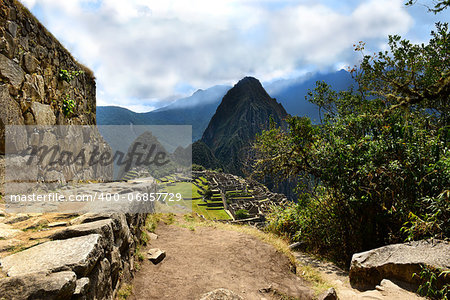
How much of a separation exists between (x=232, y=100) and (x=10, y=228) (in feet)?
509

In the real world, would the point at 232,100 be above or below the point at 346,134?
above

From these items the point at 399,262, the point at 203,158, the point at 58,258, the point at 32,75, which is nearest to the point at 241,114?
the point at 203,158

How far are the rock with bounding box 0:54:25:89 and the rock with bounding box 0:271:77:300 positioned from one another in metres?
4.46

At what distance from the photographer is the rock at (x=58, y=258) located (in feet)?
6.48

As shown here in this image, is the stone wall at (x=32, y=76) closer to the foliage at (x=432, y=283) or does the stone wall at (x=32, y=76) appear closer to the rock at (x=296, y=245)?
the rock at (x=296, y=245)

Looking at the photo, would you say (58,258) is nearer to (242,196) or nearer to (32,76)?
(32,76)

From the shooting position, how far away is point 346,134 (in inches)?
288

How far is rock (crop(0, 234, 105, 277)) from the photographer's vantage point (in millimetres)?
1974

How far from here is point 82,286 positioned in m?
2.03

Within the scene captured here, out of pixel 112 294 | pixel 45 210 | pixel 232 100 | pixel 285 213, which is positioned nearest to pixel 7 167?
pixel 45 210

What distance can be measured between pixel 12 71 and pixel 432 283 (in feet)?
26.2

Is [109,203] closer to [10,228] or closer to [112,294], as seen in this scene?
[10,228]

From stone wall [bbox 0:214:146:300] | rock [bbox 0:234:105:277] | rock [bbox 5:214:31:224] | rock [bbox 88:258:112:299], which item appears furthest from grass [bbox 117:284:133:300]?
rock [bbox 5:214:31:224]

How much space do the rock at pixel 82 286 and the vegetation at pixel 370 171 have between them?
5.06 m
